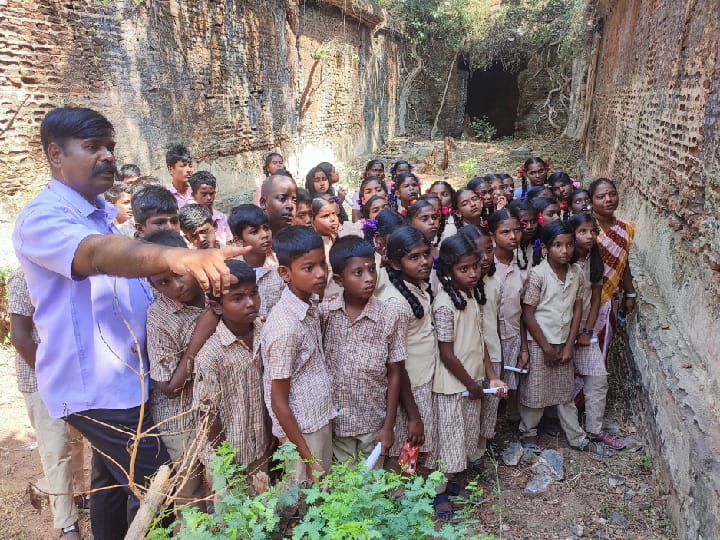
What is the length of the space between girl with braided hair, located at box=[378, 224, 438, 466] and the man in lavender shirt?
114cm

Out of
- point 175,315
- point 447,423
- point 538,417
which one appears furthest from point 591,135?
point 175,315

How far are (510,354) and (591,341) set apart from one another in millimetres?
538

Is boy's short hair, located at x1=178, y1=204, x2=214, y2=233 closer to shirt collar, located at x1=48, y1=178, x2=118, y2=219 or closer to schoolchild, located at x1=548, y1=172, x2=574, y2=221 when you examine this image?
shirt collar, located at x1=48, y1=178, x2=118, y2=219

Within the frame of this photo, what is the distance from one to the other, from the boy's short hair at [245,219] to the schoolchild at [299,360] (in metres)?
0.67

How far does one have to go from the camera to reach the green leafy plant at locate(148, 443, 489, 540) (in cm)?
122

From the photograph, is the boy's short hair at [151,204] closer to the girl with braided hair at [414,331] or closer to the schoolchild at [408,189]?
the girl with braided hair at [414,331]

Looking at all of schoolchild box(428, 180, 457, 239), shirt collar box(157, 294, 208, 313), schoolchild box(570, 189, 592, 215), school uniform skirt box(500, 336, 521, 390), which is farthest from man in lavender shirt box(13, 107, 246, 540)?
schoolchild box(570, 189, 592, 215)

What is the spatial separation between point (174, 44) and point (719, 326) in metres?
6.66

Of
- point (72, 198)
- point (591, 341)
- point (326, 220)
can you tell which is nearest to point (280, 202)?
point (326, 220)

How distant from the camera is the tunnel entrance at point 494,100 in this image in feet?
61.0

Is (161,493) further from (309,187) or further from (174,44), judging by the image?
(174,44)

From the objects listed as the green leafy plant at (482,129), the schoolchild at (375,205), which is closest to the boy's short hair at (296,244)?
the schoolchild at (375,205)

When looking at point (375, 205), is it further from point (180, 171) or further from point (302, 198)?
point (180, 171)

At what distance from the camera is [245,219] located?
9.21 ft
